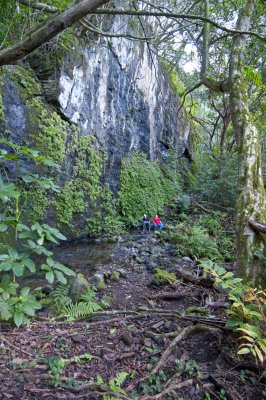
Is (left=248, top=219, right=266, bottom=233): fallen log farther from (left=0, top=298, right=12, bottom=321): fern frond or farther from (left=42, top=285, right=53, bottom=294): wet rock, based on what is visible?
(left=42, top=285, right=53, bottom=294): wet rock

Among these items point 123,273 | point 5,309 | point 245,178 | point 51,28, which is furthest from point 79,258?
point 51,28

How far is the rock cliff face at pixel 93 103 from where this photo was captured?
7.58 m

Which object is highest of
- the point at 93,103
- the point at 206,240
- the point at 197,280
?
the point at 93,103

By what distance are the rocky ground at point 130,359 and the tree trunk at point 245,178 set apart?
622 millimetres

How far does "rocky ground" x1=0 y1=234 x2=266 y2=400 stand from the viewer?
76.7 inches

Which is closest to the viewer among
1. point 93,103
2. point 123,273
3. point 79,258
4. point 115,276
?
point 115,276

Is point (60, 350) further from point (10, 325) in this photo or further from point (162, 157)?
point (162, 157)

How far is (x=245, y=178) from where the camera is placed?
10.7ft

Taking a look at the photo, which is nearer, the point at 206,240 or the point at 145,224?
the point at 206,240

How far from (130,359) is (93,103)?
28.6ft

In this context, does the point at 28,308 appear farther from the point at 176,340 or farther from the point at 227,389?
the point at 227,389

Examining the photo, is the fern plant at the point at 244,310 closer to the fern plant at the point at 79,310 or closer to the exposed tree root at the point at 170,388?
the exposed tree root at the point at 170,388

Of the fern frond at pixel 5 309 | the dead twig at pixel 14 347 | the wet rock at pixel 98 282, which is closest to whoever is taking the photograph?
the fern frond at pixel 5 309

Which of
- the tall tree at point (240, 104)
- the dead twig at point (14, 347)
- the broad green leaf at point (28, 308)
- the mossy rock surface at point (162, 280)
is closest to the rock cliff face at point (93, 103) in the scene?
the tall tree at point (240, 104)
